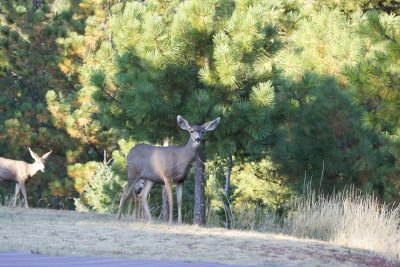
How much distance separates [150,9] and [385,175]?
19.7ft

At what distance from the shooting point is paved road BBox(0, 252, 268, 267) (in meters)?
8.44

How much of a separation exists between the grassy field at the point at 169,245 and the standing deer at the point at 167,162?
1809 mm

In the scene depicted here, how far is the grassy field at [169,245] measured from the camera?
10.4m

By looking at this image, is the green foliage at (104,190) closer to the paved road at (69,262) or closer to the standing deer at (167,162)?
the standing deer at (167,162)

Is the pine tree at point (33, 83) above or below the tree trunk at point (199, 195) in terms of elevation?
above

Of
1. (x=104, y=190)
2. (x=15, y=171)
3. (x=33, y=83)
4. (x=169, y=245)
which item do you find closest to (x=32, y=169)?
(x=15, y=171)

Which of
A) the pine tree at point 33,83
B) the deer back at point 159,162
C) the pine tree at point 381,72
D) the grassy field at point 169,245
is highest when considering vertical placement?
the pine tree at point 33,83

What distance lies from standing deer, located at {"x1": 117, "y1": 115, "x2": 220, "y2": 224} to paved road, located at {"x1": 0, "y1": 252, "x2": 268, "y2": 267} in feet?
21.1

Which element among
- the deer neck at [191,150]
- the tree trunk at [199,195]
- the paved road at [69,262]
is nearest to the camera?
the paved road at [69,262]

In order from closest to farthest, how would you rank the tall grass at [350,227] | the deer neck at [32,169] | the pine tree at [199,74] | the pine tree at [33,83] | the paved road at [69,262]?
the paved road at [69,262] → the tall grass at [350,227] → the pine tree at [199,74] → the deer neck at [32,169] → the pine tree at [33,83]

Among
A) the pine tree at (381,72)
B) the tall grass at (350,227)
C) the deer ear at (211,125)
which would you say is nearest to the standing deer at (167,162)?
the deer ear at (211,125)

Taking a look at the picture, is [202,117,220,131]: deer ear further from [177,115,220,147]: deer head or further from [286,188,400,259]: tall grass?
[286,188,400,259]: tall grass

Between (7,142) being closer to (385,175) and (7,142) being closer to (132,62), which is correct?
(132,62)

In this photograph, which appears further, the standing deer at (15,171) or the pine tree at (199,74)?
the standing deer at (15,171)
